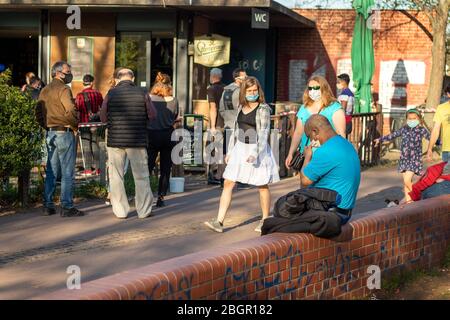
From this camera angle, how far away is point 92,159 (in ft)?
55.6

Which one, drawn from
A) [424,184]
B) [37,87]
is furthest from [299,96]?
[424,184]

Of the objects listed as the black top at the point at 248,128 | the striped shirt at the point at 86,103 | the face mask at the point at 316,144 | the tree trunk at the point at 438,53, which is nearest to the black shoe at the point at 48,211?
the black top at the point at 248,128

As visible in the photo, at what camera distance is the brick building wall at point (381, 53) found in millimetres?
26797

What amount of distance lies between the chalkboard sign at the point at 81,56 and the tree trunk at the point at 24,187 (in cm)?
984

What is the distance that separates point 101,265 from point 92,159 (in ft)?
26.2

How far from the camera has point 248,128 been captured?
36.0 ft

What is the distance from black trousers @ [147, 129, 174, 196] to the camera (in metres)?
12.9

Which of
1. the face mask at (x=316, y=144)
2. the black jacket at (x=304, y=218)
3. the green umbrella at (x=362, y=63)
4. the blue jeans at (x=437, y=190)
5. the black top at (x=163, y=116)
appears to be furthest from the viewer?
the green umbrella at (x=362, y=63)

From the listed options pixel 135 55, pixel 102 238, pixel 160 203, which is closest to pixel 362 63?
pixel 135 55

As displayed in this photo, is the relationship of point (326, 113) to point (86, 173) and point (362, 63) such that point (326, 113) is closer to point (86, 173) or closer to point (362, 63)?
point (86, 173)

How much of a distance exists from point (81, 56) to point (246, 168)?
12.2 meters

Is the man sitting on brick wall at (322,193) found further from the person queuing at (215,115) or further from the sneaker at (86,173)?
the sneaker at (86,173)

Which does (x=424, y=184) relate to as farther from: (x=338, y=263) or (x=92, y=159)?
(x=92, y=159)

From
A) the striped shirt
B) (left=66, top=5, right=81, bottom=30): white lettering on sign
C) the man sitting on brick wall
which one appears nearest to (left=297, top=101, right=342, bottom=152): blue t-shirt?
the man sitting on brick wall
